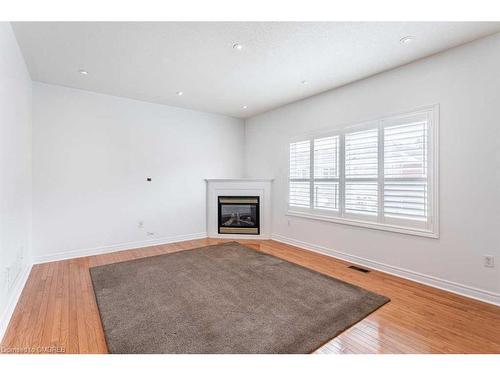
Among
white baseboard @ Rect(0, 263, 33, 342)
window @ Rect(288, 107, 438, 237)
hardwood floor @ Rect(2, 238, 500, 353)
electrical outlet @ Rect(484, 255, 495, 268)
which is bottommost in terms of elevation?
hardwood floor @ Rect(2, 238, 500, 353)

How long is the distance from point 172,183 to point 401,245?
4016mm

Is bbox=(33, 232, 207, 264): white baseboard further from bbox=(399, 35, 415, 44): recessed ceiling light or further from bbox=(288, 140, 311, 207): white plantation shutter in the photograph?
bbox=(399, 35, 415, 44): recessed ceiling light

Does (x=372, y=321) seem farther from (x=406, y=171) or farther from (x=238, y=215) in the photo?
(x=238, y=215)

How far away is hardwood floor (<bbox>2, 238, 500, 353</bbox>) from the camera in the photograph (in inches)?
71.3

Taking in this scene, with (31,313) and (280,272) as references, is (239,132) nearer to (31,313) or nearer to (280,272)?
(280,272)

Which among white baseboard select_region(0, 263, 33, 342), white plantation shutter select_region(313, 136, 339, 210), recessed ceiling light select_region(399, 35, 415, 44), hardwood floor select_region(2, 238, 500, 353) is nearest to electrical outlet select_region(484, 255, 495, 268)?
hardwood floor select_region(2, 238, 500, 353)

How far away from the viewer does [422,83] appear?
2.94 metres

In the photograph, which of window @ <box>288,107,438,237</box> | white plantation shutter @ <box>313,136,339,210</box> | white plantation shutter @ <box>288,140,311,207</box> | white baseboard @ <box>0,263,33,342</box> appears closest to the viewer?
white baseboard @ <box>0,263,33,342</box>

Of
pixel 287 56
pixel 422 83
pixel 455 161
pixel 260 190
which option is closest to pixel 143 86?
pixel 287 56

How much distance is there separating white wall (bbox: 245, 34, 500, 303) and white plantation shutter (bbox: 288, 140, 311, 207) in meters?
1.03

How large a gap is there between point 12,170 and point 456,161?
4.61 meters

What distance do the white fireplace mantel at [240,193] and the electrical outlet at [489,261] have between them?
3318 millimetres

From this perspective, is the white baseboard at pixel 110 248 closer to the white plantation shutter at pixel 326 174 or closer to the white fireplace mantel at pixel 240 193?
the white fireplace mantel at pixel 240 193

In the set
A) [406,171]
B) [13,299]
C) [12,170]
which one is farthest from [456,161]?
[13,299]
